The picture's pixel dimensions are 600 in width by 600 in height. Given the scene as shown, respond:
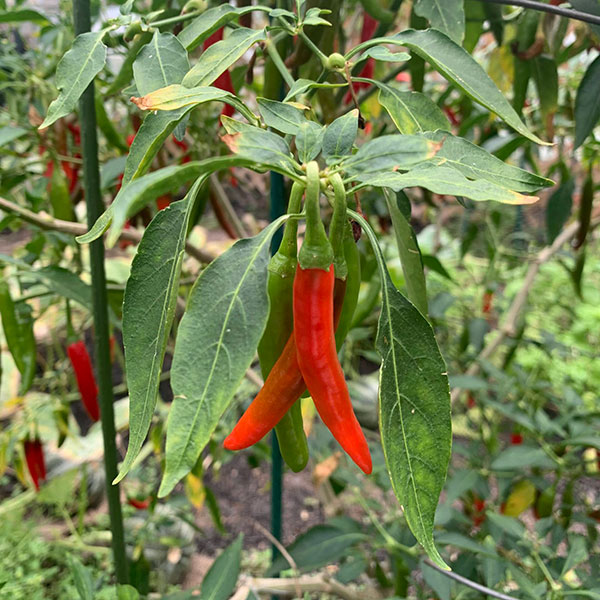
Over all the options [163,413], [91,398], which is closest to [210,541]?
[163,413]

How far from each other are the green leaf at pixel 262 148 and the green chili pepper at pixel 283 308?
0.07 feet

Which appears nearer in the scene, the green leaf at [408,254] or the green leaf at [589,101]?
the green leaf at [408,254]

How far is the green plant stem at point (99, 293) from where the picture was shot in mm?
456

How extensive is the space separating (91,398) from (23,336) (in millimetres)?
163

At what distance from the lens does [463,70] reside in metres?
0.34

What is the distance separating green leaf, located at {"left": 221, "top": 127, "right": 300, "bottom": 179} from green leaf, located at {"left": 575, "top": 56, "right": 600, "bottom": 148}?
349mm

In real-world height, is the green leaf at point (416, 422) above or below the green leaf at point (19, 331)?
above

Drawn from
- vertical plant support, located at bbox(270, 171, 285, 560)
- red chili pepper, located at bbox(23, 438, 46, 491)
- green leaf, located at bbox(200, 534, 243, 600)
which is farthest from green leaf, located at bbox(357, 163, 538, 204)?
red chili pepper, located at bbox(23, 438, 46, 491)

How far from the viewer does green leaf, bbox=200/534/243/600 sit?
1.79ft

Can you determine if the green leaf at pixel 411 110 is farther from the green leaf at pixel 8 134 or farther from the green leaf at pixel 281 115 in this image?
the green leaf at pixel 8 134

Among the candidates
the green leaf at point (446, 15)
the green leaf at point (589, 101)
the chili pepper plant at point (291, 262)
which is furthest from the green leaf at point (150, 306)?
the green leaf at point (589, 101)

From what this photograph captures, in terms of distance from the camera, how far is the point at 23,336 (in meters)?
0.71

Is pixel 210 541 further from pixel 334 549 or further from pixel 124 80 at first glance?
pixel 124 80

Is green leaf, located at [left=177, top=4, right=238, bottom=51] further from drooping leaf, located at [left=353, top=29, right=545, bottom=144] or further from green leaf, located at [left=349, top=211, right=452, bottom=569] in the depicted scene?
green leaf, located at [left=349, top=211, right=452, bottom=569]
